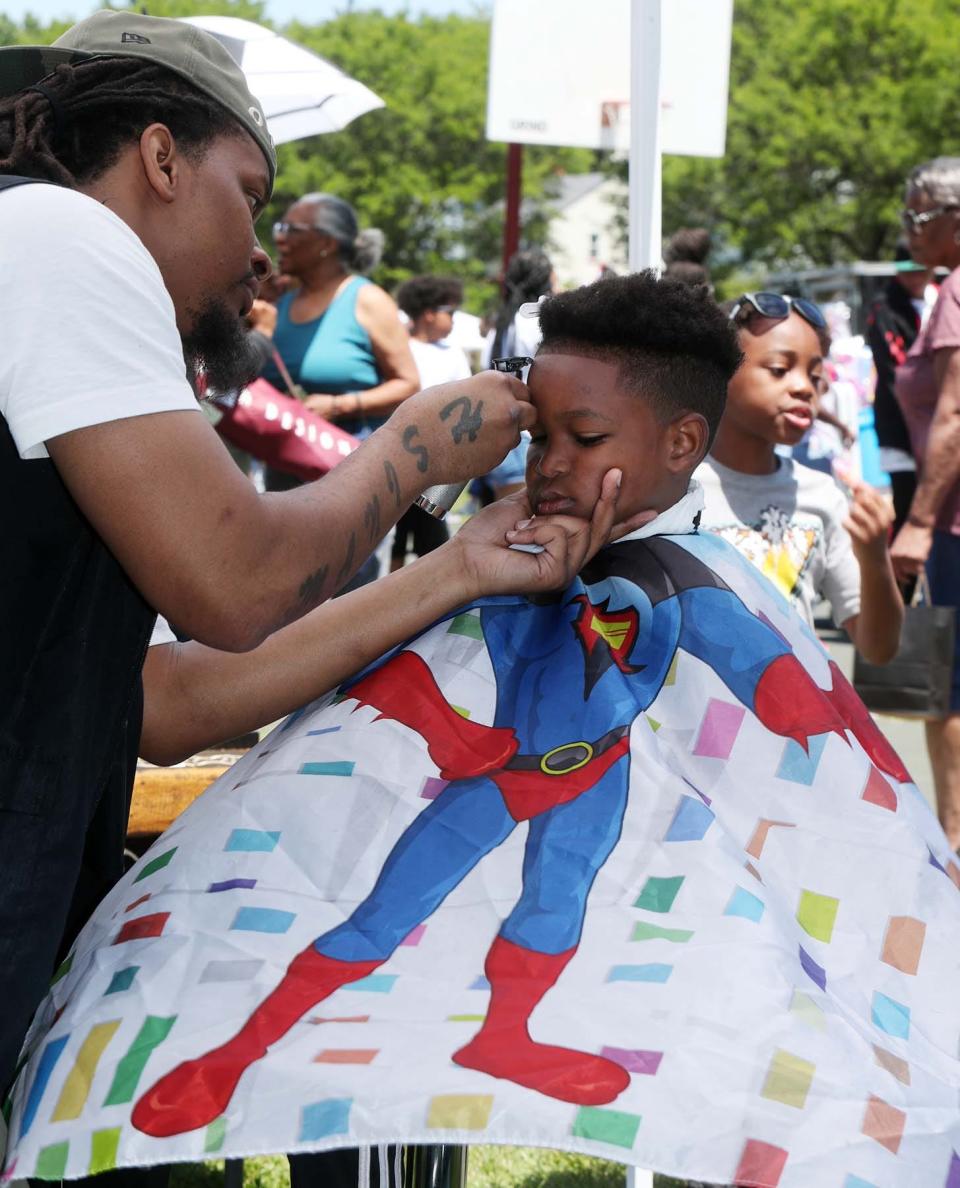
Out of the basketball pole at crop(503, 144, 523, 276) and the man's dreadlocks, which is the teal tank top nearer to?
the basketball pole at crop(503, 144, 523, 276)

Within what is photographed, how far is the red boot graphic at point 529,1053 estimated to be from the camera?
5.05ft

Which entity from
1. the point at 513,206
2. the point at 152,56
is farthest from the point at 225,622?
the point at 513,206

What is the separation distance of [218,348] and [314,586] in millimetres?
383

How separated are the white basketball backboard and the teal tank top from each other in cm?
89

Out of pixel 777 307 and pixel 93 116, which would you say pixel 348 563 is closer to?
pixel 93 116

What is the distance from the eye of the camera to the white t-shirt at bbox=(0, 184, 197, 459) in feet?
5.29

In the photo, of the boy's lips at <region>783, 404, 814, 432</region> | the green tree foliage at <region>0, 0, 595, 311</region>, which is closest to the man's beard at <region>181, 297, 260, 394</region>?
the boy's lips at <region>783, 404, 814, 432</region>

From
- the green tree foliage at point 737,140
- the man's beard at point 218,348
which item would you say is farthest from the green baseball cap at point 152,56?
the green tree foliage at point 737,140

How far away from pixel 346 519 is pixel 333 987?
0.58 meters

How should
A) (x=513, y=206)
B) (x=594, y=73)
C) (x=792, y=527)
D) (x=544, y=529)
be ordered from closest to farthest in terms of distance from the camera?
(x=544, y=529) → (x=792, y=527) → (x=594, y=73) → (x=513, y=206)

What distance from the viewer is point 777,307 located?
12.6 ft

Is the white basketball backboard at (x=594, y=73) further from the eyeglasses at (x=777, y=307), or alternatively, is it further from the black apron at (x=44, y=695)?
the black apron at (x=44, y=695)

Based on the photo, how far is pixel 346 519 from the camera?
194 centimetres

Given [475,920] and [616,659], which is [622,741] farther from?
[475,920]
